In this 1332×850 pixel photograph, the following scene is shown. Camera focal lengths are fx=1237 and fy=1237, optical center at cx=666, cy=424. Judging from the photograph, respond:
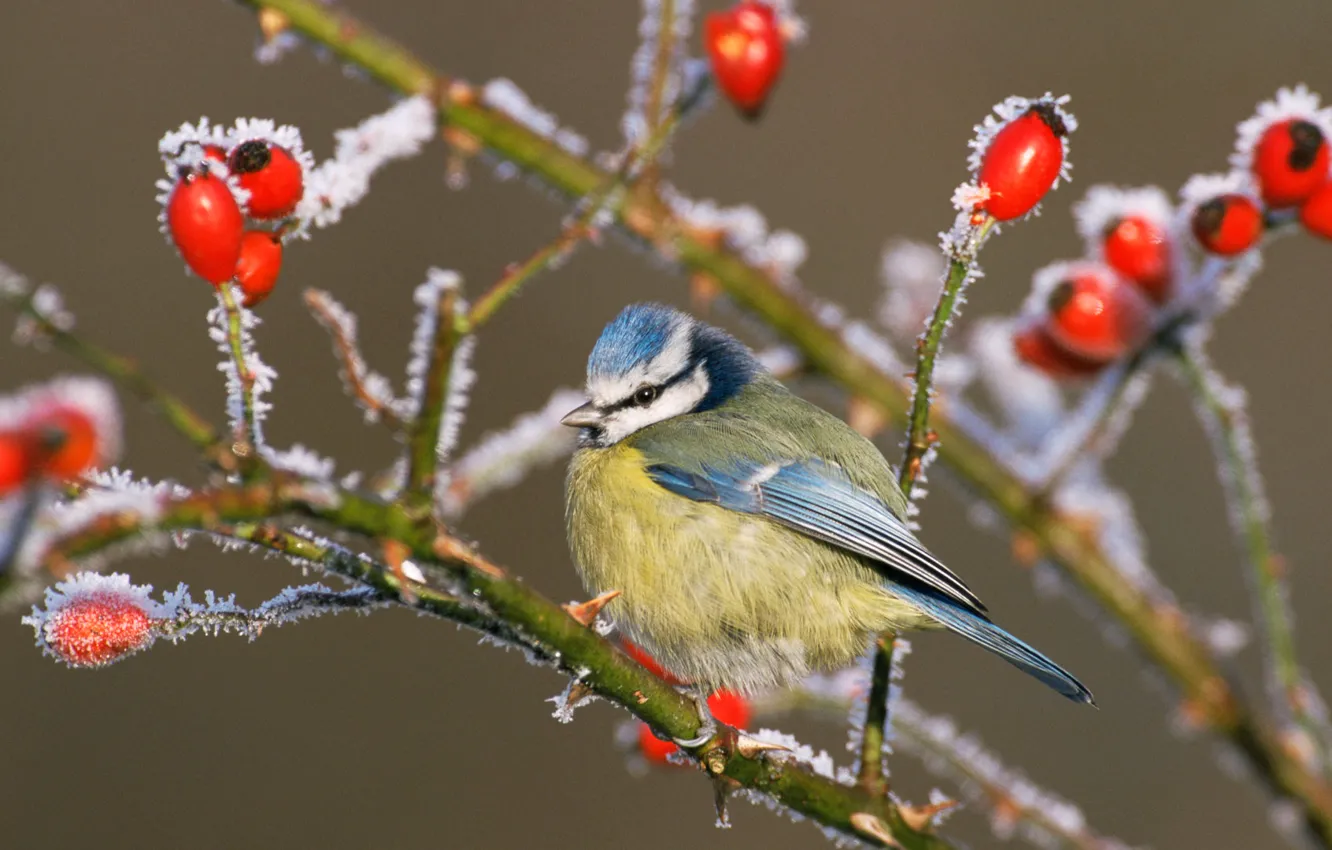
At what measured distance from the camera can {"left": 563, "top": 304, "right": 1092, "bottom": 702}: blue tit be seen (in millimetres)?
1632

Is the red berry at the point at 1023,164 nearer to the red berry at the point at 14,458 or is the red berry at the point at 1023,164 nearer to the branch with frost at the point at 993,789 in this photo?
the branch with frost at the point at 993,789

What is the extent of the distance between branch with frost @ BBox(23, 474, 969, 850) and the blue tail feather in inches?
14.9

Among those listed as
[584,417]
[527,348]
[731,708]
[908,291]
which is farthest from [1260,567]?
[527,348]

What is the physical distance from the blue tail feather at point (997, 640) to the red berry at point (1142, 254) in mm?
452

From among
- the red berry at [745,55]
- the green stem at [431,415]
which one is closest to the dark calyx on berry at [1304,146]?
the red berry at [745,55]

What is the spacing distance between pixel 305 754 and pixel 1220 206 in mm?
2573

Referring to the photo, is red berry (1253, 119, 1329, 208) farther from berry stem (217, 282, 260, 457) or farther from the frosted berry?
berry stem (217, 282, 260, 457)

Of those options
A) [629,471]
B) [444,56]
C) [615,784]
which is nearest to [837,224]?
[444,56]

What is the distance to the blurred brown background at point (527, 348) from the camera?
311 cm

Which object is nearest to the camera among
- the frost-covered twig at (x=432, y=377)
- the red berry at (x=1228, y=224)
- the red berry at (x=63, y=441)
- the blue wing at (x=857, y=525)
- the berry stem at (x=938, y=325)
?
the red berry at (x=63, y=441)

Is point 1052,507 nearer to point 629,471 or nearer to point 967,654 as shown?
point 629,471

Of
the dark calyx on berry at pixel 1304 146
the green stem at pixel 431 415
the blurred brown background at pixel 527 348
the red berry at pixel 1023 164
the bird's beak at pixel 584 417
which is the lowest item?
the green stem at pixel 431 415

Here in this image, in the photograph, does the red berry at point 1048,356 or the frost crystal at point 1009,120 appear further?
the red berry at point 1048,356

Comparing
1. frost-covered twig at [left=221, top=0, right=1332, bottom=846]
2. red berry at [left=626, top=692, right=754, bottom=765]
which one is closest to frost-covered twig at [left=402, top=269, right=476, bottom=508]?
frost-covered twig at [left=221, top=0, right=1332, bottom=846]
